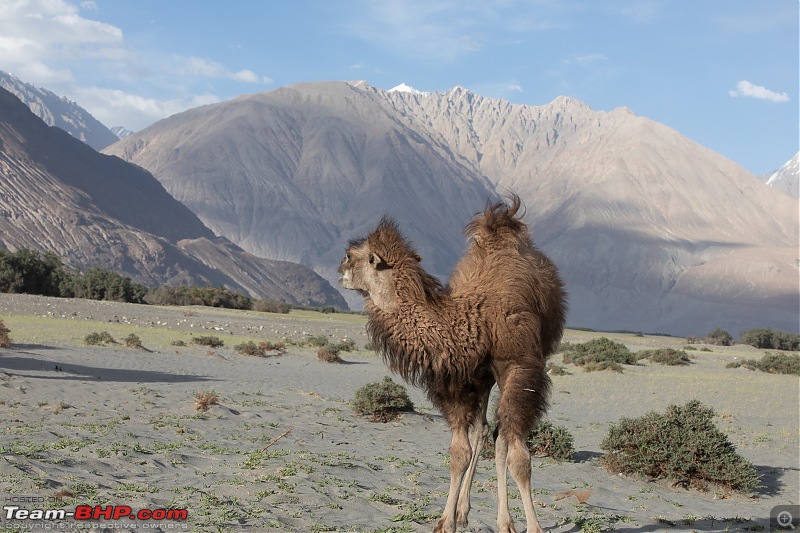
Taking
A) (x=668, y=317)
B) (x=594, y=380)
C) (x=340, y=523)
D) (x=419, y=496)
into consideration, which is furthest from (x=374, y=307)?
(x=668, y=317)

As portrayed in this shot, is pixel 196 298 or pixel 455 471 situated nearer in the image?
pixel 455 471

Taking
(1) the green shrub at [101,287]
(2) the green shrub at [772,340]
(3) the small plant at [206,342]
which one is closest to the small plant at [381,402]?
(3) the small plant at [206,342]

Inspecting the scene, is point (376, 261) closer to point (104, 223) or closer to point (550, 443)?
point (550, 443)

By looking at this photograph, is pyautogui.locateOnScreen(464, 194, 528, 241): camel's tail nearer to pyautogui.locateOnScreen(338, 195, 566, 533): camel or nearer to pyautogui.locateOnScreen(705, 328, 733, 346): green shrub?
pyautogui.locateOnScreen(338, 195, 566, 533): camel

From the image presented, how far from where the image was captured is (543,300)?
803 cm

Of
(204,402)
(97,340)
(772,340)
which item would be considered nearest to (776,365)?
(97,340)

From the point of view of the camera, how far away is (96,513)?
719cm

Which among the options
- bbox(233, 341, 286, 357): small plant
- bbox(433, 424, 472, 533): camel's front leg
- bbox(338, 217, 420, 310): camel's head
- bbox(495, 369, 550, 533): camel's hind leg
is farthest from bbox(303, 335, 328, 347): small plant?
bbox(495, 369, 550, 533): camel's hind leg

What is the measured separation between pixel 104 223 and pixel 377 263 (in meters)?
137

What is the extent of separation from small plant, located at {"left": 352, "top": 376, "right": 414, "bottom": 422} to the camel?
7.22 meters

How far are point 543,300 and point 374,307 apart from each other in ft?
5.47

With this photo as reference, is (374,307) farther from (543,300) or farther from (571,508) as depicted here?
(571,508)

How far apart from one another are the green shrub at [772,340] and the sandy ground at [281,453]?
46.1m

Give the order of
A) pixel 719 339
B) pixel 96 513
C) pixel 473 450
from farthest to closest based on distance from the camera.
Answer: pixel 719 339 → pixel 473 450 → pixel 96 513
